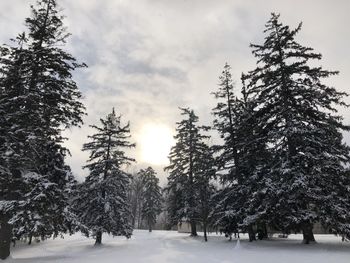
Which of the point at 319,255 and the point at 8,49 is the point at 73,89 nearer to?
the point at 8,49

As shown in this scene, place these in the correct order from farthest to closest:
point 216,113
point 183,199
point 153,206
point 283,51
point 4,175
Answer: point 153,206 → point 183,199 → point 216,113 → point 283,51 → point 4,175

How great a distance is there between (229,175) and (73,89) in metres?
14.0

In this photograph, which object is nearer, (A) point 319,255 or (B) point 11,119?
(A) point 319,255

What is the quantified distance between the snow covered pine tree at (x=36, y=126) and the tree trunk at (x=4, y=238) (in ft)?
0.39

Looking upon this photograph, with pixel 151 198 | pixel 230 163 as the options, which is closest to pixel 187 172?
pixel 230 163

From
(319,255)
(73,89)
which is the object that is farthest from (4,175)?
(319,255)

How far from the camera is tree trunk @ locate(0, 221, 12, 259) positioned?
55.1ft

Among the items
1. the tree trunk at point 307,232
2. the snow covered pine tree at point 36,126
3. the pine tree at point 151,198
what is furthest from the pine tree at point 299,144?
the pine tree at point 151,198

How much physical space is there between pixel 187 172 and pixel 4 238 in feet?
78.1

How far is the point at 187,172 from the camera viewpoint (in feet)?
126

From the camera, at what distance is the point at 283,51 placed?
2142 cm

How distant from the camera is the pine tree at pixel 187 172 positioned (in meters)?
36.1

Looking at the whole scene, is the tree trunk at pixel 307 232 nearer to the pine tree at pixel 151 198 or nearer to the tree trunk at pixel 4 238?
the tree trunk at pixel 4 238

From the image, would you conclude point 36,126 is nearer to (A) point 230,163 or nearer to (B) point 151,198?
(A) point 230,163
